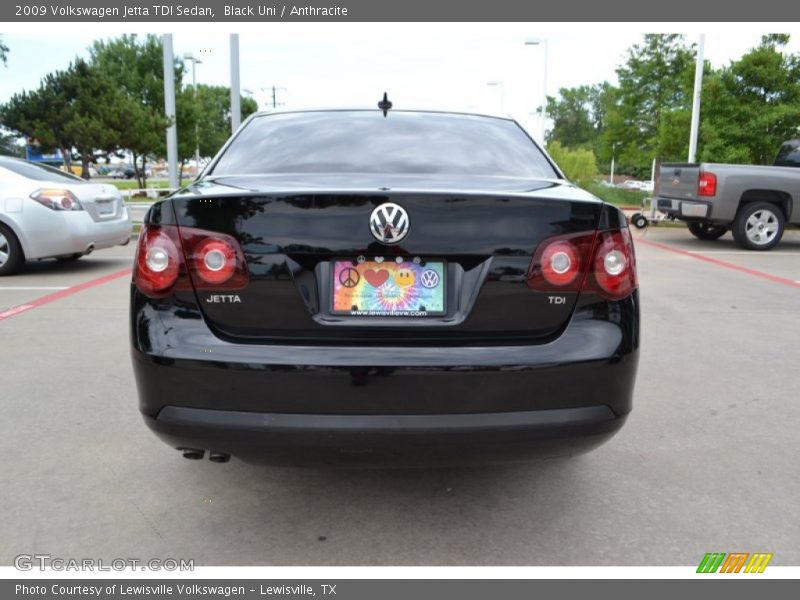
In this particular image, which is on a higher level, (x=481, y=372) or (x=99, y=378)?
(x=481, y=372)

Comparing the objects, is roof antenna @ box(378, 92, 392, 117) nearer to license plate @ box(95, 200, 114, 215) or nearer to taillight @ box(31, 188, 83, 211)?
taillight @ box(31, 188, 83, 211)

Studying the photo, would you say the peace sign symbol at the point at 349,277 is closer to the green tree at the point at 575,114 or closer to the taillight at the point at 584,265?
the taillight at the point at 584,265

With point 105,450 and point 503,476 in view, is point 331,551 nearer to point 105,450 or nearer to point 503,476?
point 503,476

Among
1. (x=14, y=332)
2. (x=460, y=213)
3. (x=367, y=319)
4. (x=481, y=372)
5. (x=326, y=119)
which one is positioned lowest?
(x=14, y=332)

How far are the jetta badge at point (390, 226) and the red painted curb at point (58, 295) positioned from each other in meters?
5.22

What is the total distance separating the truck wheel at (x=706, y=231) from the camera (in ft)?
45.5

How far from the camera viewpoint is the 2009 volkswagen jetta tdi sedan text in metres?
2.31

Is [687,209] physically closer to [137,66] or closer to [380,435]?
[380,435]

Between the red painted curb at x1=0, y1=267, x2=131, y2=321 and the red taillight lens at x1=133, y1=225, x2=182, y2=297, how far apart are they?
181 inches

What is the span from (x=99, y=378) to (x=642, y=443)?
332 centimetres

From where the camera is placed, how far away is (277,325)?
2359 mm

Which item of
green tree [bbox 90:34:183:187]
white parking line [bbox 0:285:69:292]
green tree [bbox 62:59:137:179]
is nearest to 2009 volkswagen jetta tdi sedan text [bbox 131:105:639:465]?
white parking line [bbox 0:285:69:292]

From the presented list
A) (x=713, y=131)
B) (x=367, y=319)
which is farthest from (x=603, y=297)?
(x=713, y=131)

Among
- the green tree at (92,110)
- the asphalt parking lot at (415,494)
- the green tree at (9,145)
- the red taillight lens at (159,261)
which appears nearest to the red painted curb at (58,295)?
the asphalt parking lot at (415,494)
